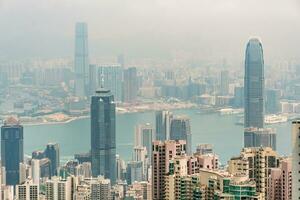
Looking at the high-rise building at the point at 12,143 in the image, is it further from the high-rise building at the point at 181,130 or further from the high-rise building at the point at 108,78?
the high-rise building at the point at 181,130

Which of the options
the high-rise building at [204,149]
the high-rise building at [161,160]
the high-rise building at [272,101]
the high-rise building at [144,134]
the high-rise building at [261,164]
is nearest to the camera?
the high-rise building at [261,164]

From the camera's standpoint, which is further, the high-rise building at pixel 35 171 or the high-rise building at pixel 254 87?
the high-rise building at pixel 254 87

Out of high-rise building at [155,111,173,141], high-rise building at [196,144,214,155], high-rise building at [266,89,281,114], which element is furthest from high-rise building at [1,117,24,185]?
high-rise building at [266,89,281,114]

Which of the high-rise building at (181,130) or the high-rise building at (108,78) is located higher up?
the high-rise building at (108,78)

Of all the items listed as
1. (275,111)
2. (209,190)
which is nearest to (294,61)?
(275,111)

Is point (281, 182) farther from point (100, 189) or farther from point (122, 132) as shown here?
point (122, 132)

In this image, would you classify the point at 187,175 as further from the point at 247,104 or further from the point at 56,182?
the point at 247,104

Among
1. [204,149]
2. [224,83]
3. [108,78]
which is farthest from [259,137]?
[108,78]

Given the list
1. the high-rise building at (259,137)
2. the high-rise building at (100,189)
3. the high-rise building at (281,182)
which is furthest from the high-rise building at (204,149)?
the high-rise building at (281,182)
